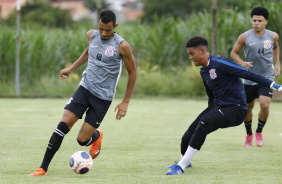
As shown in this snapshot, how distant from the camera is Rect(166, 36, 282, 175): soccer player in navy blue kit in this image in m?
7.13

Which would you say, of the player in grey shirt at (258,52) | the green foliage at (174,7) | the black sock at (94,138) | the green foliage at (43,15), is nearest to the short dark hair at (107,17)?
the black sock at (94,138)

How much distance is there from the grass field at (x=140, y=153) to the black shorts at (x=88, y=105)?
66 cm

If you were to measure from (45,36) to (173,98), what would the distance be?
670 centimetres

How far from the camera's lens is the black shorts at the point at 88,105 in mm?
7500

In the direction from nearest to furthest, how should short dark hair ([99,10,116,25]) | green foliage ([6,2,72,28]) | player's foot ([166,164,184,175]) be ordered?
player's foot ([166,164,184,175]), short dark hair ([99,10,116,25]), green foliage ([6,2,72,28])

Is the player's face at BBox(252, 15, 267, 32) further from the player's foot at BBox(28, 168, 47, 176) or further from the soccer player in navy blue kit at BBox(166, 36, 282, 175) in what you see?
the player's foot at BBox(28, 168, 47, 176)

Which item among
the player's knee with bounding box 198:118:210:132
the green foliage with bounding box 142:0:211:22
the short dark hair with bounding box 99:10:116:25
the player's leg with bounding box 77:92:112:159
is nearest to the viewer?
the player's knee with bounding box 198:118:210:132

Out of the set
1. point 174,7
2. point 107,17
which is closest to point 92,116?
point 107,17

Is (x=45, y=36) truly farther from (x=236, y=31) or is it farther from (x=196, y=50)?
(x=196, y=50)

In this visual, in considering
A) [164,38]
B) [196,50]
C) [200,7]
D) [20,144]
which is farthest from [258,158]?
[200,7]

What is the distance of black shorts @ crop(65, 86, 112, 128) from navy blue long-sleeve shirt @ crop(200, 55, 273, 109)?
54.6 inches

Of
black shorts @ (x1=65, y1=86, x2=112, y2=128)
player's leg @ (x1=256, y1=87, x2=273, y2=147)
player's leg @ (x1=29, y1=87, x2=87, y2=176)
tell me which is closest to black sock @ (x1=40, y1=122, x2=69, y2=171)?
player's leg @ (x1=29, y1=87, x2=87, y2=176)

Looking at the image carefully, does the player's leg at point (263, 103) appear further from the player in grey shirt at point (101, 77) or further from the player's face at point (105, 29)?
the player's face at point (105, 29)

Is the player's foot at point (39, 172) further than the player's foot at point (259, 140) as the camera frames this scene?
No
